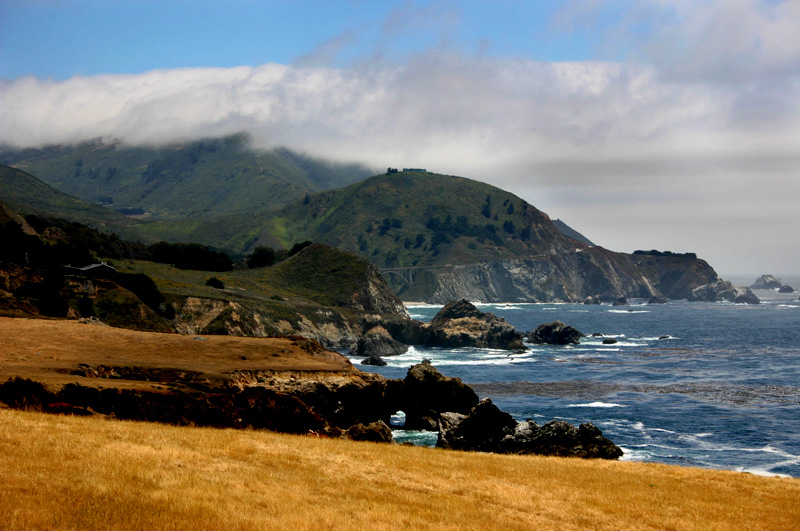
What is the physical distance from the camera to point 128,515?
1680 cm

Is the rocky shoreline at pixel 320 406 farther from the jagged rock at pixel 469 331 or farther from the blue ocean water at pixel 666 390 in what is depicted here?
the jagged rock at pixel 469 331

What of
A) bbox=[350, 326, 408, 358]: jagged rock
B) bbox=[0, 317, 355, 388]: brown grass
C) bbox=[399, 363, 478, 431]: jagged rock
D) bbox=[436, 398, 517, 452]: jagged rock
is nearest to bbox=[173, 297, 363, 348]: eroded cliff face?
bbox=[350, 326, 408, 358]: jagged rock

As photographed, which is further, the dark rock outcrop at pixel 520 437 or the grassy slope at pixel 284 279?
the grassy slope at pixel 284 279

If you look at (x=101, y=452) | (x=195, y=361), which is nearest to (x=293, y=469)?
(x=101, y=452)

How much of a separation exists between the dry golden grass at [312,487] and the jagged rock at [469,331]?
9430cm

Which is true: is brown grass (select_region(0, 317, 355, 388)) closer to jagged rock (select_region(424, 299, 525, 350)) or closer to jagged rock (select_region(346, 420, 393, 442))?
jagged rock (select_region(346, 420, 393, 442))

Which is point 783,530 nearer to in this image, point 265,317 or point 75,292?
point 75,292

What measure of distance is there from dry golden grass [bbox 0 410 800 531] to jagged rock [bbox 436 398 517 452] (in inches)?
502

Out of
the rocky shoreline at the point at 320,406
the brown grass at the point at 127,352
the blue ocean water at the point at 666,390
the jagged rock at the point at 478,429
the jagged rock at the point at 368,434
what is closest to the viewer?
the rocky shoreline at the point at 320,406

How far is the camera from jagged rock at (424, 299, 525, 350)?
12650cm

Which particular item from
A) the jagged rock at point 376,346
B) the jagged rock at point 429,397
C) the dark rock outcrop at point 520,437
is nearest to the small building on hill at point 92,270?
the jagged rock at point 376,346

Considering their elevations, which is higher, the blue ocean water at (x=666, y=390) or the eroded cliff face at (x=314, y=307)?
the eroded cliff face at (x=314, y=307)

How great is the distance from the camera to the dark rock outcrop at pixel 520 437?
132ft

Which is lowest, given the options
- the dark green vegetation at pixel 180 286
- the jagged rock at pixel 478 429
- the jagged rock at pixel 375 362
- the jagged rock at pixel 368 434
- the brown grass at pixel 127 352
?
the jagged rock at pixel 375 362
